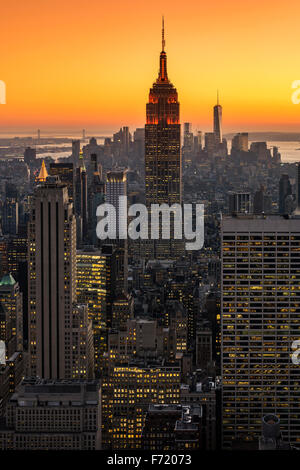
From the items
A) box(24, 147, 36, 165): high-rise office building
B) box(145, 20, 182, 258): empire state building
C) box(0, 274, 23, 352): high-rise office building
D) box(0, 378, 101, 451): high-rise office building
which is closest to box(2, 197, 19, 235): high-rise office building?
box(0, 274, 23, 352): high-rise office building

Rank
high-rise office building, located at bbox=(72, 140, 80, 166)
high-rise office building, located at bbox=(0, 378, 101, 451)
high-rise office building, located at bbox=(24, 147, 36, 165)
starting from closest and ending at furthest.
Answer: high-rise office building, located at bbox=(24, 147, 36, 165)
high-rise office building, located at bbox=(0, 378, 101, 451)
high-rise office building, located at bbox=(72, 140, 80, 166)

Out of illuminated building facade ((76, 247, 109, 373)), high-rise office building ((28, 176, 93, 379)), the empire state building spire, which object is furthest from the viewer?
illuminated building facade ((76, 247, 109, 373))

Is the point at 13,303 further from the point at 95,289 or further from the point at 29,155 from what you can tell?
the point at 29,155

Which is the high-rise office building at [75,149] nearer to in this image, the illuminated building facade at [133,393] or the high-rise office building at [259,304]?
the high-rise office building at [259,304]

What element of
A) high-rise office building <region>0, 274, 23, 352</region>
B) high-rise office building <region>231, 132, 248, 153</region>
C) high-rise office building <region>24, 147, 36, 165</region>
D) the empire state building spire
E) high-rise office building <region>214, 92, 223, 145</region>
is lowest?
high-rise office building <region>0, 274, 23, 352</region>

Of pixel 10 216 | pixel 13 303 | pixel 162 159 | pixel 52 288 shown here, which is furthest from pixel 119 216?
pixel 52 288

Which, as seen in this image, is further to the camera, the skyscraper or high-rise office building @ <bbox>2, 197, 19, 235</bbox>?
high-rise office building @ <bbox>2, 197, 19, 235</bbox>

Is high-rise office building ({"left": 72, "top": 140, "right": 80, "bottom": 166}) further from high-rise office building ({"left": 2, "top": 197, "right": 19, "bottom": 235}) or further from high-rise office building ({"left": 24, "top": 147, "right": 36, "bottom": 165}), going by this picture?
high-rise office building ({"left": 2, "top": 197, "right": 19, "bottom": 235})

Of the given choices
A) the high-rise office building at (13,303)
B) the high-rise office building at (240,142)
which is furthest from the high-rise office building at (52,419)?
the high-rise office building at (240,142)

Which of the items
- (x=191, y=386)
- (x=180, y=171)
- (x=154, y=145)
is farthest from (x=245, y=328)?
(x=154, y=145)
